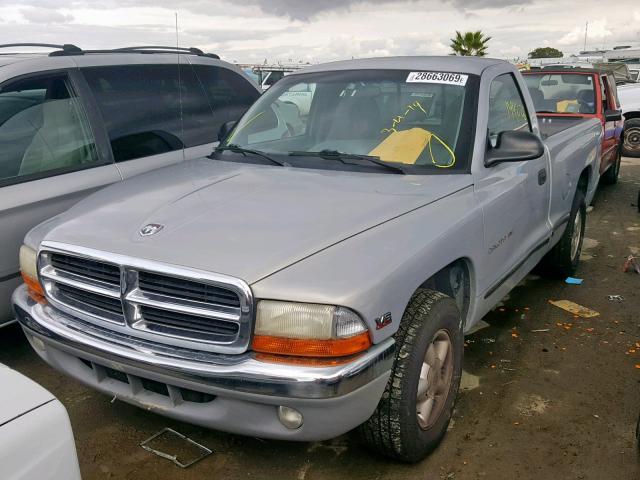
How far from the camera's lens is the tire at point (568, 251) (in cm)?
499

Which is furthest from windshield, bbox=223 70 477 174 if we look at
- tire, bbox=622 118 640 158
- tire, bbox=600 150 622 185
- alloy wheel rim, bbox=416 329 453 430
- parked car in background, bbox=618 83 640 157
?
tire, bbox=622 118 640 158

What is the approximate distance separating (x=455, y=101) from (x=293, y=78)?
1233mm

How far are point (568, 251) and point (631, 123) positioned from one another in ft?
25.5

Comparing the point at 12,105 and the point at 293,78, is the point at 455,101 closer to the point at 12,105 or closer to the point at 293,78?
the point at 293,78

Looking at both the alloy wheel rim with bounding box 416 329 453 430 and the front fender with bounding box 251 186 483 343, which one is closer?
the front fender with bounding box 251 186 483 343

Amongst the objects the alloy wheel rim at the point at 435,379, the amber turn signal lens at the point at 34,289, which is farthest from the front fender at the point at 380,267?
the amber turn signal lens at the point at 34,289

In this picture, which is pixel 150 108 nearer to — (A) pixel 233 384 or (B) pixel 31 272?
(B) pixel 31 272

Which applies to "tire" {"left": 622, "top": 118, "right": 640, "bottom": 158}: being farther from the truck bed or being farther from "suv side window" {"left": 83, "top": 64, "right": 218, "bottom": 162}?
"suv side window" {"left": 83, "top": 64, "right": 218, "bottom": 162}

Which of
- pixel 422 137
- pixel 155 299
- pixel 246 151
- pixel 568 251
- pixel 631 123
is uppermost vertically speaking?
pixel 422 137

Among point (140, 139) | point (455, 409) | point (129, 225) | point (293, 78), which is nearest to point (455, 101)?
point (293, 78)

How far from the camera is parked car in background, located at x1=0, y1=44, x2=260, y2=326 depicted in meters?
3.76

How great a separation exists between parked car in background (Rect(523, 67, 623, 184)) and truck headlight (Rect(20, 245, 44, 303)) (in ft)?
21.7

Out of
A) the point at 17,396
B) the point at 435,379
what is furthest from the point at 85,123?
the point at 17,396

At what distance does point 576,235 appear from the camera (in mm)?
5285
